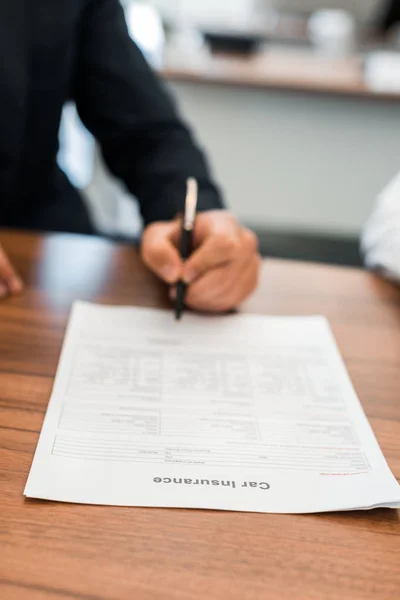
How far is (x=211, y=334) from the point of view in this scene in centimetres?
60

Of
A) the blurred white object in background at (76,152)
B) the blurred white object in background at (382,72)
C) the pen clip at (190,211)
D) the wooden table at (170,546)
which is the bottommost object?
the blurred white object in background at (76,152)

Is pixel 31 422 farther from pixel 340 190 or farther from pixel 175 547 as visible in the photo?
pixel 340 190

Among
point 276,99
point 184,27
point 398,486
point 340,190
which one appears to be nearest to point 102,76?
point 398,486

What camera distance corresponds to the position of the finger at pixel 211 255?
2.06 feet

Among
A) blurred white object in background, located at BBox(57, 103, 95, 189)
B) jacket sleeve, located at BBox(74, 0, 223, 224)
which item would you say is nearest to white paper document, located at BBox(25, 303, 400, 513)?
jacket sleeve, located at BBox(74, 0, 223, 224)

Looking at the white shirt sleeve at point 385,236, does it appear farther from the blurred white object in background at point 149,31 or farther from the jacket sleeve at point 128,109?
the blurred white object in background at point 149,31

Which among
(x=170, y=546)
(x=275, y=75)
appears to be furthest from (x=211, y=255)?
(x=275, y=75)

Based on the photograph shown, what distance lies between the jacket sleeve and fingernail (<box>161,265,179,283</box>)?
0.20 metres

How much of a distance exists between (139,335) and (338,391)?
186 mm

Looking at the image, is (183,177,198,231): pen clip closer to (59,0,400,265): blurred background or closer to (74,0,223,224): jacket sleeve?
(74,0,223,224): jacket sleeve

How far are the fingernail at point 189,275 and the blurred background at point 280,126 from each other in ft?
3.62

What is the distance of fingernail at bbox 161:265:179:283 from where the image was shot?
0.63 meters

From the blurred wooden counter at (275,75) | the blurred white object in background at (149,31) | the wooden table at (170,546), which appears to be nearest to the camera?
the wooden table at (170,546)

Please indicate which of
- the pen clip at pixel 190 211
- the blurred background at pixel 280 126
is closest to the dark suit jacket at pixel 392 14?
the blurred background at pixel 280 126
